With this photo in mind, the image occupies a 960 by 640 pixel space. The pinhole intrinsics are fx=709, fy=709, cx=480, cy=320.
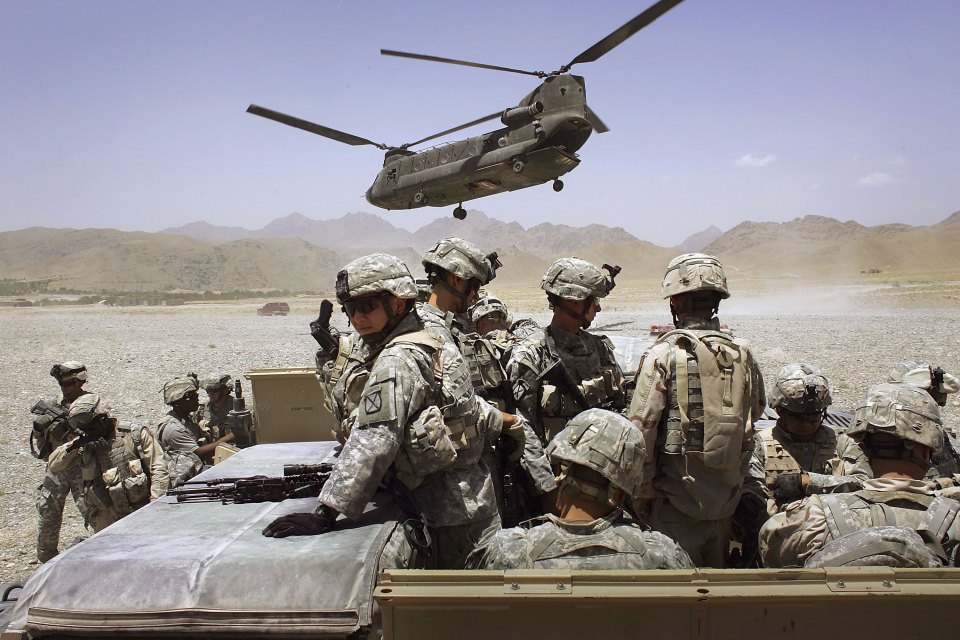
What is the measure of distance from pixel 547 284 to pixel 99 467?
444cm

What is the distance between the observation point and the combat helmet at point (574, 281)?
437 cm

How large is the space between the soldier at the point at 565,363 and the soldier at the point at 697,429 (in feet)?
2.66

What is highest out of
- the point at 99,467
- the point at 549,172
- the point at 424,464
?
the point at 549,172

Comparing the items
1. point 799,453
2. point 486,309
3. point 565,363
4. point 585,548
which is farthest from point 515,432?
point 486,309

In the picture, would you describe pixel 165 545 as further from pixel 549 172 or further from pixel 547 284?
pixel 549 172

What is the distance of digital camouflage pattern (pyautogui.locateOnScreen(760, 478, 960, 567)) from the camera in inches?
103

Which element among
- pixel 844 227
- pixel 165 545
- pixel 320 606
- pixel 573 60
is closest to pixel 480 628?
pixel 320 606

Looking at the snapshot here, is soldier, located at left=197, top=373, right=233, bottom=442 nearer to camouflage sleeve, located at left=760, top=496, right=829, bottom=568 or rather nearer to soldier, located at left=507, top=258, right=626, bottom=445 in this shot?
soldier, located at left=507, top=258, right=626, bottom=445

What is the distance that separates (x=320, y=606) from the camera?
7.79ft

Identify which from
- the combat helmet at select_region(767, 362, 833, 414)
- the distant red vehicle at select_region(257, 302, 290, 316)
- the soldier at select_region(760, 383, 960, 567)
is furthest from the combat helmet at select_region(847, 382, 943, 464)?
the distant red vehicle at select_region(257, 302, 290, 316)

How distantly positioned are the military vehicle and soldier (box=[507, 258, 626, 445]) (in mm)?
1404

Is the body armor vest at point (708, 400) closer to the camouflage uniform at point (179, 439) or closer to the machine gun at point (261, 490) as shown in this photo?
the machine gun at point (261, 490)

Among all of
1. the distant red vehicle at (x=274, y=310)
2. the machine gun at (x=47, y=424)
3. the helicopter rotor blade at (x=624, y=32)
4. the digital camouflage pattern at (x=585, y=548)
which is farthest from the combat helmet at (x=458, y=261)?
the distant red vehicle at (x=274, y=310)

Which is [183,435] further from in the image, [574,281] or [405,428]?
[405,428]
